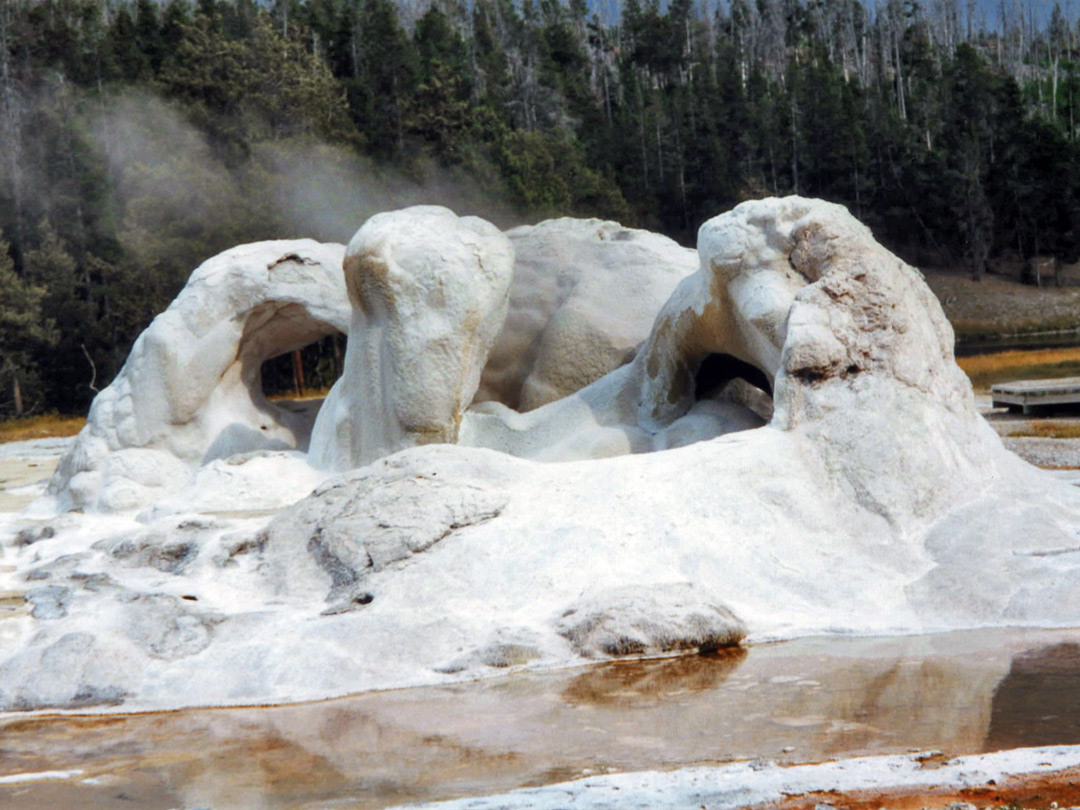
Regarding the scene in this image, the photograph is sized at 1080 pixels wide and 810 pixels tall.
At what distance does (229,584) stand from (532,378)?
152 inches

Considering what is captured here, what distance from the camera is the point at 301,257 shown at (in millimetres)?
8805

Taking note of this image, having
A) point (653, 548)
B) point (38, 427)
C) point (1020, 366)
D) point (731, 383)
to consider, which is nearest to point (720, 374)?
point (731, 383)

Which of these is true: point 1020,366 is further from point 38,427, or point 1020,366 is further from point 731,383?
point 38,427

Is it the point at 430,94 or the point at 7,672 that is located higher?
the point at 430,94

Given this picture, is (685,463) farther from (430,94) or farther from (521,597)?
(430,94)

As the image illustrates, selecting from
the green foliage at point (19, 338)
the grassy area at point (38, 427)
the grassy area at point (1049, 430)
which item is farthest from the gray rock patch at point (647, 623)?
the green foliage at point (19, 338)

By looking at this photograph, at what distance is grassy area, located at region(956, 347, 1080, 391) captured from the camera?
17750 mm

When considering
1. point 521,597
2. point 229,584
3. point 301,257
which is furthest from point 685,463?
point 301,257

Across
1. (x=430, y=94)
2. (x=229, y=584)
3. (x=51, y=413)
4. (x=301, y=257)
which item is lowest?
(x=51, y=413)

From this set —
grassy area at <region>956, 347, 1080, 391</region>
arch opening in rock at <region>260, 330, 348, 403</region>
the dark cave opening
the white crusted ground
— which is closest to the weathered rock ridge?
the dark cave opening

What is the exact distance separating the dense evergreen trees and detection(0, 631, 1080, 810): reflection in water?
17.9 m

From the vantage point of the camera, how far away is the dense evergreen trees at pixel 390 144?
874 inches

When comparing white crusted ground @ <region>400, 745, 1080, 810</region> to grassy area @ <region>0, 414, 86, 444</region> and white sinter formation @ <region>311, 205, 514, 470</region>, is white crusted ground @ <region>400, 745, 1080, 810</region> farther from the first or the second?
grassy area @ <region>0, 414, 86, 444</region>

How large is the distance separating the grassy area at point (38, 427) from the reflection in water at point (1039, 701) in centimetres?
1568
